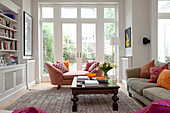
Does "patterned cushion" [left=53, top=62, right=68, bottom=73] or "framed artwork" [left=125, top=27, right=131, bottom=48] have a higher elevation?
"framed artwork" [left=125, top=27, right=131, bottom=48]

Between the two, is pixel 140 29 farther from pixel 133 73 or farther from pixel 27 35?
pixel 27 35

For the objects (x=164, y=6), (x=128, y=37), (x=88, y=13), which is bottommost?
(x=128, y=37)

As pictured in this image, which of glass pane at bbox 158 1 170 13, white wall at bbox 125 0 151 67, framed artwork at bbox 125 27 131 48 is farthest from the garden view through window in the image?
glass pane at bbox 158 1 170 13

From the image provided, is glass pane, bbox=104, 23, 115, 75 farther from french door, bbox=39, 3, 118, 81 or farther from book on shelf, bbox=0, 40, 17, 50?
book on shelf, bbox=0, 40, 17, 50

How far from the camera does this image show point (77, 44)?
19.4 ft

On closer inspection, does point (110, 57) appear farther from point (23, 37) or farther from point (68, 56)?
point (23, 37)

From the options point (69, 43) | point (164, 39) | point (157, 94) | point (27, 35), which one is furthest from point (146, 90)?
point (164, 39)

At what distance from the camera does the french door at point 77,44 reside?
19.4ft

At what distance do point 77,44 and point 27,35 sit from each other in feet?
6.20

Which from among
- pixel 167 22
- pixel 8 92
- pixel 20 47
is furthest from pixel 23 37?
pixel 167 22

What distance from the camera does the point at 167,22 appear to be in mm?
7555

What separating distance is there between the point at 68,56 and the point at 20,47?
1911mm

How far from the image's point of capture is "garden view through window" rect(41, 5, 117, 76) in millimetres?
5887

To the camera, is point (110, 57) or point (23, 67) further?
point (110, 57)
